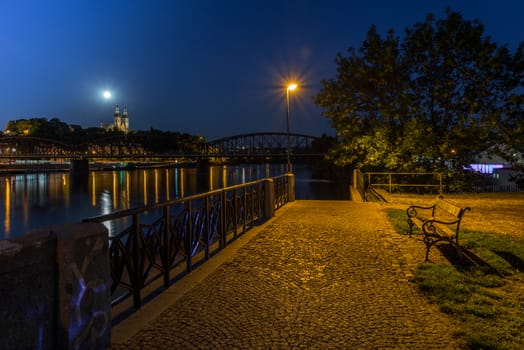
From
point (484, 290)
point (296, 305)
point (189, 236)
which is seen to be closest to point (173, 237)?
point (189, 236)

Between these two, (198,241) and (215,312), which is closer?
(215,312)

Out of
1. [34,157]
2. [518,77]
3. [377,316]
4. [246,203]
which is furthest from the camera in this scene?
[34,157]

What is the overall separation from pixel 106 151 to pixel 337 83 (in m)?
147

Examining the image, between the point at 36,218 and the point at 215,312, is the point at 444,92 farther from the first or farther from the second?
the point at 36,218

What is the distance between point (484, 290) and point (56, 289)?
16.5ft

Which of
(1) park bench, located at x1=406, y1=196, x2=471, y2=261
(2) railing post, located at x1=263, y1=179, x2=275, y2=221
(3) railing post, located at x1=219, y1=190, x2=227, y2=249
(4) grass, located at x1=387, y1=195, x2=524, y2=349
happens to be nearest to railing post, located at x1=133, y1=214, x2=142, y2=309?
(3) railing post, located at x1=219, y1=190, x2=227, y2=249

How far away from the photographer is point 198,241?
6.71 m

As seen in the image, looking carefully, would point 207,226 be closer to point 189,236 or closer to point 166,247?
point 189,236

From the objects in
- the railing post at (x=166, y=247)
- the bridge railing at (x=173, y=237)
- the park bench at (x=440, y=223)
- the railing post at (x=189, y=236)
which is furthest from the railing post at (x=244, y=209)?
the railing post at (x=166, y=247)

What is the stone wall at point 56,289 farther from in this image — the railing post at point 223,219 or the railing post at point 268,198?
the railing post at point 268,198

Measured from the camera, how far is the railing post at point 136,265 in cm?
456

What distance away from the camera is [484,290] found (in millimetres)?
5176

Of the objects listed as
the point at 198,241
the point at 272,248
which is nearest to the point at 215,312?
the point at 198,241

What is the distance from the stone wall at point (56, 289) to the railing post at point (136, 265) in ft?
3.44
